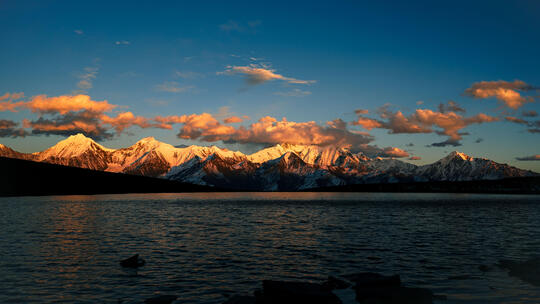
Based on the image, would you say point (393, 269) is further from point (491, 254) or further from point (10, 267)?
point (10, 267)

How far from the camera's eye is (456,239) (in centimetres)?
5375

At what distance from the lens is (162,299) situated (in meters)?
25.3

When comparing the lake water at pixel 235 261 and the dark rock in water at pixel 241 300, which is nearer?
the dark rock in water at pixel 241 300

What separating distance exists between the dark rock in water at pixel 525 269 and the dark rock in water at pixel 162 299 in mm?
24817

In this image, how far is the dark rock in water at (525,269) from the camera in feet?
99.4

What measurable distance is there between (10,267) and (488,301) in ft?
120

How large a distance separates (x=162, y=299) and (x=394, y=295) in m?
14.5

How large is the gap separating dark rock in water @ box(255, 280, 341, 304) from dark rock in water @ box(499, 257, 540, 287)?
53.0 ft

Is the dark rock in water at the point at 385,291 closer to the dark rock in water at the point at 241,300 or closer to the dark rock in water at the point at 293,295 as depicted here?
the dark rock in water at the point at 293,295

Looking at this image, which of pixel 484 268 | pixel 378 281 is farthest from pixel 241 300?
pixel 484 268

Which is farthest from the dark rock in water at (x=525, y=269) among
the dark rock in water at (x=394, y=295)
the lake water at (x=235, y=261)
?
the dark rock in water at (x=394, y=295)

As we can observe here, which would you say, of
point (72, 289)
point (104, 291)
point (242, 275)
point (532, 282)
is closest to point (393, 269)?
point (532, 282)

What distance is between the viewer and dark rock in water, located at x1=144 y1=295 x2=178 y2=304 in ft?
81.1

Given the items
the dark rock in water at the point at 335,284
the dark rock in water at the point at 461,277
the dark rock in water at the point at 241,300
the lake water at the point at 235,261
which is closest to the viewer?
the dark rock in water at the point at 241,300
